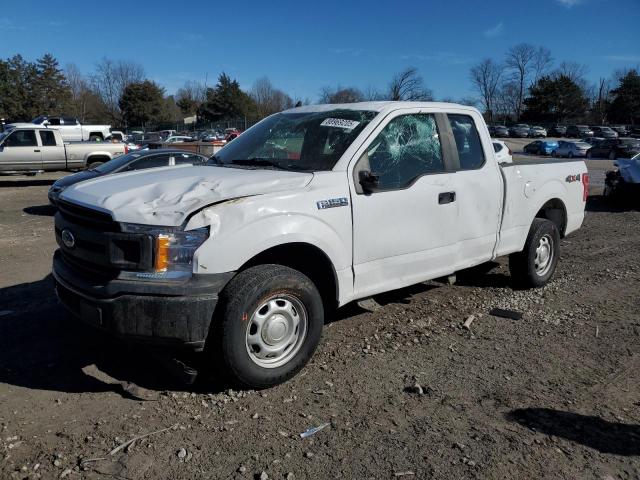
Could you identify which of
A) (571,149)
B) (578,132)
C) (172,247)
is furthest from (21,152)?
(578,132)

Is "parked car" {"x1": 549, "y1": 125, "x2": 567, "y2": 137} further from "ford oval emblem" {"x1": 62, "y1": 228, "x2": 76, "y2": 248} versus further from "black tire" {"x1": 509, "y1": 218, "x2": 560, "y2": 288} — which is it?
"ford oval emblem" {"x1": 62, "y1": 228, "x2": 76, "y2": 248}

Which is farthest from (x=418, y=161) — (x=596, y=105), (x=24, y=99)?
(x=596, y=105)

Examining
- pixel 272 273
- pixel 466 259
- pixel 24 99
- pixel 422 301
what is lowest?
pixel 422 301

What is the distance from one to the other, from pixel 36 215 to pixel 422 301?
31.4 ft

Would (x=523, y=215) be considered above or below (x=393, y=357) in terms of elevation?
above

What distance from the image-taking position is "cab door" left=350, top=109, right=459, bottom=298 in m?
4.02

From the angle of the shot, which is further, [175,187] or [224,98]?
[224,98]

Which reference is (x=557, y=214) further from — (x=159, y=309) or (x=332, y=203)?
(x=159, y=309)

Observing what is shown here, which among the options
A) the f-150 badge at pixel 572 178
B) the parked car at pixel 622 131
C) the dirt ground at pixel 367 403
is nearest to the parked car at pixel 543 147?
the parked car at pixel 622 131

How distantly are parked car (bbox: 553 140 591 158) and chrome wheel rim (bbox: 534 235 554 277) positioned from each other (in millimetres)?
38438

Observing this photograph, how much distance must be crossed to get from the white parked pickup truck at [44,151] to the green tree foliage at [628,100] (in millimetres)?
84509

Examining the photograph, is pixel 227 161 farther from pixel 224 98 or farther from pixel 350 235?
pixel 224 98

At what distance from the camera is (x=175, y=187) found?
3596 millimetres

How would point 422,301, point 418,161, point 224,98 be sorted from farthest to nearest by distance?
point 224,98 → point 422,301 → point 418,161
